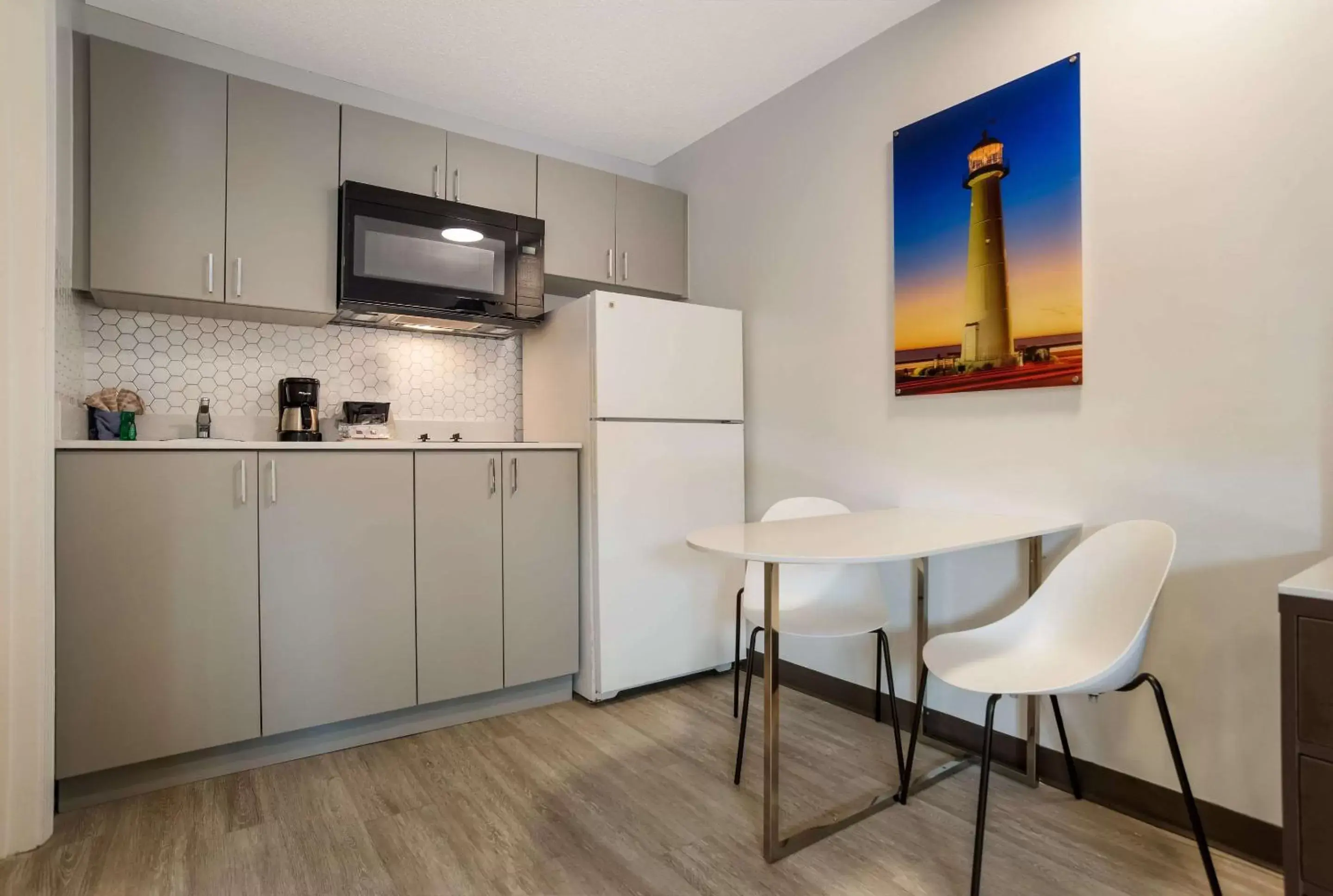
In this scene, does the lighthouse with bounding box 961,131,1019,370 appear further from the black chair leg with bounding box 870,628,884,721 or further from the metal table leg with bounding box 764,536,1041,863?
the black chair leg with bounding box 870,628,884,721

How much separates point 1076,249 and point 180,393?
10.0ft

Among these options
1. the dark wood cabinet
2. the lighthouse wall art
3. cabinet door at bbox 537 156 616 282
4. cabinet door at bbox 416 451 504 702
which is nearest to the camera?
the dark wood cabinet

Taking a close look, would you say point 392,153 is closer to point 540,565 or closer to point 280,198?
point 280,198

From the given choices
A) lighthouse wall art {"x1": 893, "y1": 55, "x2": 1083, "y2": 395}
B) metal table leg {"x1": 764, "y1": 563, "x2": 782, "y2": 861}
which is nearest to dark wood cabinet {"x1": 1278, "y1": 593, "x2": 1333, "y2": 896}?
metal table leg {"x1": 764, "y1": 563, "x2": 782, "y2": 861}

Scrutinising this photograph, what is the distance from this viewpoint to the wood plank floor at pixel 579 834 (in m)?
1.61

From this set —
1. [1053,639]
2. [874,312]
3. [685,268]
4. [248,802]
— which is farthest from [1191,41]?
[248,802]

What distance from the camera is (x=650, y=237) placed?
339 centimetres

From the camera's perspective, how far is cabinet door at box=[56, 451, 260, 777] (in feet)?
6.38

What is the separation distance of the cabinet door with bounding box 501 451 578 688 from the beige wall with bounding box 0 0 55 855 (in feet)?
4.30

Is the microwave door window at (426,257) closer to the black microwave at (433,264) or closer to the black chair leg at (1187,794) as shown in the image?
the black microwave at (433,264)

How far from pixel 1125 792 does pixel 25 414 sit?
3069mm

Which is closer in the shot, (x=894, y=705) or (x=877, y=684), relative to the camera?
(x=894, y=705)

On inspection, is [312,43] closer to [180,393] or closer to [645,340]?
[180,393]

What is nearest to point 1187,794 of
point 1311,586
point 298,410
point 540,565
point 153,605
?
point 1311,586
